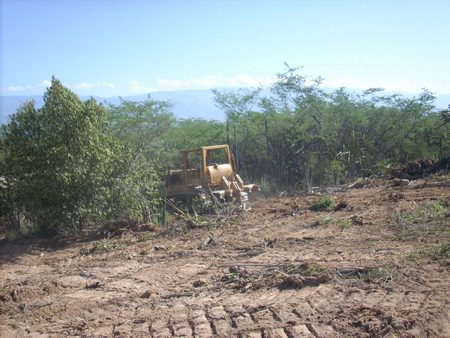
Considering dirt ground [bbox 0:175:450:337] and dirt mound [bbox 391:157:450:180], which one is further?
dirt mound [bbox 391:157:450:180]

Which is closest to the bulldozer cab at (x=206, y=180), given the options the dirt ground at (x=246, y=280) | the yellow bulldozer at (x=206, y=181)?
the yellow bulldozer at (x=206, y=181)

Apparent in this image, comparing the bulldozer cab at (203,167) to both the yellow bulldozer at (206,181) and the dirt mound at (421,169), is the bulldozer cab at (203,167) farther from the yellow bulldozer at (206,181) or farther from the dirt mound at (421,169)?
the dirt mound at (421,169)

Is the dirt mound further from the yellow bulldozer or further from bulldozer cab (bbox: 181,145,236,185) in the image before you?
bulldozer cab (bbox: 181,145,236,185)

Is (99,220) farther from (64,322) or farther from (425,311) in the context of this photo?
(425,311)

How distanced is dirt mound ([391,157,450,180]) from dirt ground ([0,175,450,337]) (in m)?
6.33

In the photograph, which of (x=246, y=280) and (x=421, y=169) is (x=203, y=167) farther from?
(x=246, y=280)

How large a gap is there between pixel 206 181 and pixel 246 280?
8.16 meters

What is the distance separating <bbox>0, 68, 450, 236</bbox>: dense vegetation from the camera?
38.8ft

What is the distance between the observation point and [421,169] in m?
17.5

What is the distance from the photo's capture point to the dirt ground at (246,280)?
17.4ft

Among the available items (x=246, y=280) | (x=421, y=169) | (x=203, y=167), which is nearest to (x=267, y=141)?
(x=421, y=169)

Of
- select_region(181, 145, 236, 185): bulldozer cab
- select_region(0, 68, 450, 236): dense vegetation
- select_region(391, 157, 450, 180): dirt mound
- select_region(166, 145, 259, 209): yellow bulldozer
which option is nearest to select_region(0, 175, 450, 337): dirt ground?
select_region(0, 68, 450, 236): dense vegetation

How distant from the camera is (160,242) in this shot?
1019 centimetres

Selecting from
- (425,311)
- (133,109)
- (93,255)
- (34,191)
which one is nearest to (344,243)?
(425,311)
